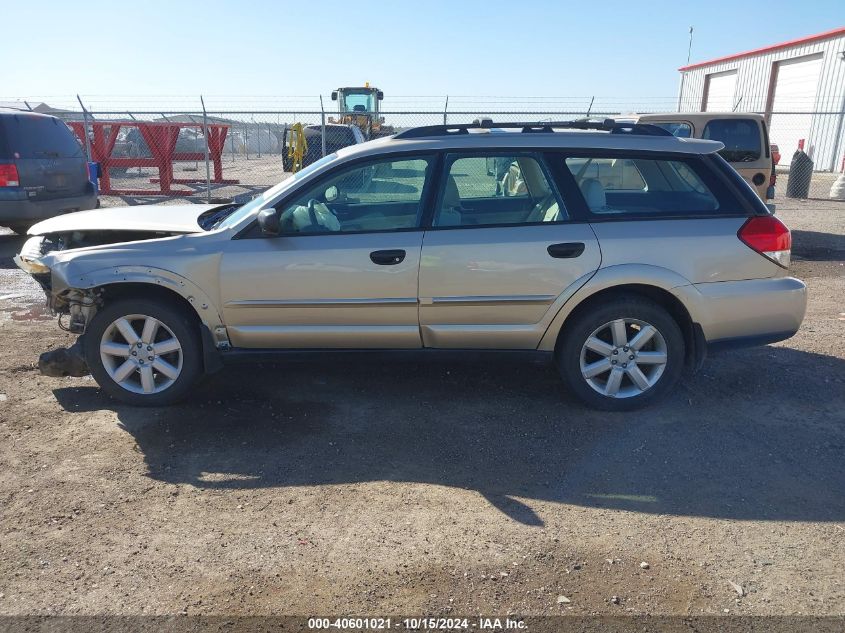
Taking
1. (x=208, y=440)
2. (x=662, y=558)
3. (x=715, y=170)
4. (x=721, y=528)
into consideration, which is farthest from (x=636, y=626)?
(x=715, y=170)

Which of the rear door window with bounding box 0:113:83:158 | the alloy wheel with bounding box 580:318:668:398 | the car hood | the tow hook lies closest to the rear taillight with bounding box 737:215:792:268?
the alloy wheel with bounding box 580:318:668:398

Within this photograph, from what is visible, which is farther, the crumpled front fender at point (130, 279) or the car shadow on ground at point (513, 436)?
the crumpled front fender at point (130, 279)

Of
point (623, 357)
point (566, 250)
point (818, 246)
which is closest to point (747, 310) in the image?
point (623, 357)

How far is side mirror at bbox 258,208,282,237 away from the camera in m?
4.06

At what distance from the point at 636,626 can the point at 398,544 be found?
1048mm

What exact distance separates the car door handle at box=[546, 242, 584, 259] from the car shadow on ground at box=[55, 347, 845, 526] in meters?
0.73

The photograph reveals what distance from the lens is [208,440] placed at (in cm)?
405

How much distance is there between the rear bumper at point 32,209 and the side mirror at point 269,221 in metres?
6.72

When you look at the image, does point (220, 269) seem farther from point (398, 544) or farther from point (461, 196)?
point (398, 544)

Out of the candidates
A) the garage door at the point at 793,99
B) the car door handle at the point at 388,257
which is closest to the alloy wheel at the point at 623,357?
the car door handle at the point at 388,257

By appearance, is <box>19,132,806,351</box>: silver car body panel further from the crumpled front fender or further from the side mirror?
the side mirror

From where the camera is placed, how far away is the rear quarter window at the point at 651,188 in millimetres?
4266

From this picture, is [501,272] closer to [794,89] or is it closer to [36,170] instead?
[36,170]

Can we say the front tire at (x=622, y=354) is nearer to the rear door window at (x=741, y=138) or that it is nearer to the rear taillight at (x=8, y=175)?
the rear door window at (x=741, y=138)
